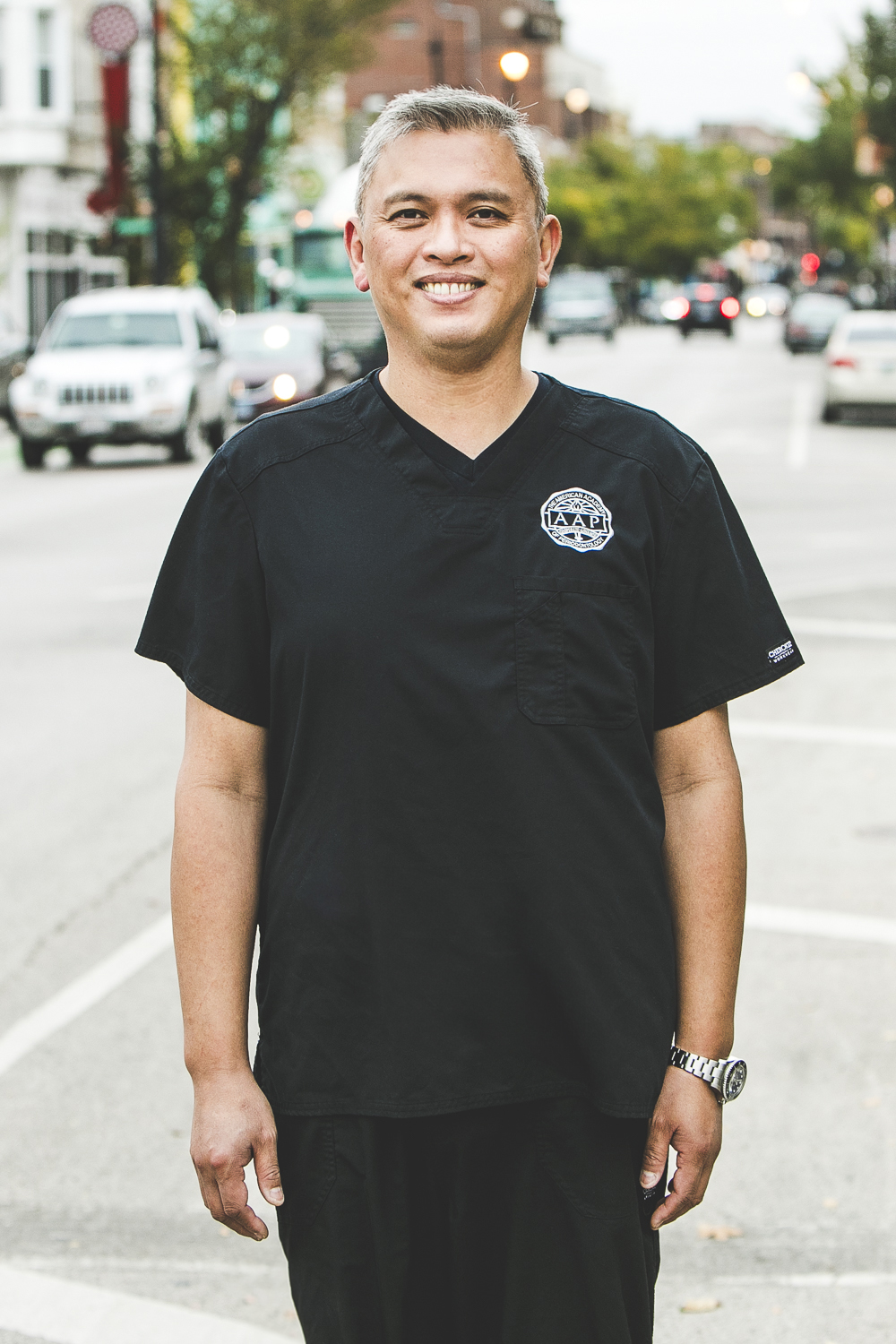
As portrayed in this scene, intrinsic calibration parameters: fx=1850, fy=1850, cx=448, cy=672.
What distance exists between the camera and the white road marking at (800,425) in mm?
22891

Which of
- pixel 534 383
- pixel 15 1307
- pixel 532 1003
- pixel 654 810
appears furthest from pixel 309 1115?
pixel 15 1307

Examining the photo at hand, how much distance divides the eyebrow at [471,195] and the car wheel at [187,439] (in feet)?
65.0

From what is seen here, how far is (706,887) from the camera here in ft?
7.78

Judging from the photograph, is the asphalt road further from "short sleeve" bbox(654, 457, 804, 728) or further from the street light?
the street light

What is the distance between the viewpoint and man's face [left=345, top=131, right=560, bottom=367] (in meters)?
2.30

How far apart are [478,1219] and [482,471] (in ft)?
2.99

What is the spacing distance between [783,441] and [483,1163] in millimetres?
23653

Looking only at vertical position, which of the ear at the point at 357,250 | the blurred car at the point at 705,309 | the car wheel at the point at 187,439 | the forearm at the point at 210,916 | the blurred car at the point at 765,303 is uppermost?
the ear at the point at 357,250

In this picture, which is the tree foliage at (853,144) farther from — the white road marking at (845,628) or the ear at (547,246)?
the ear at (547,246)

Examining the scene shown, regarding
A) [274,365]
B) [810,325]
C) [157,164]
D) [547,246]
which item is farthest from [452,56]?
[547,246]

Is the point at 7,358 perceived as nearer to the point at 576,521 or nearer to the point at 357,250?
the point at 357,250

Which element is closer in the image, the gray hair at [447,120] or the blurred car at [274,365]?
the gray hair at [447,120]

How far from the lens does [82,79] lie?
44.4m

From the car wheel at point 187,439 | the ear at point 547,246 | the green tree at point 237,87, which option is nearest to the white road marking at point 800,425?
the car wheel at point 187,439
